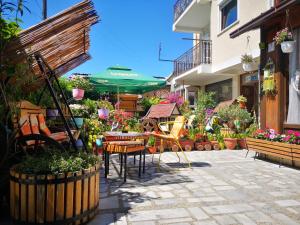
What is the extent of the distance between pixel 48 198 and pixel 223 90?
491 inches

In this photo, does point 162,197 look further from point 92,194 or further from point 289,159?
point 289,159

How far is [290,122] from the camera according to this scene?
7094 millimetres

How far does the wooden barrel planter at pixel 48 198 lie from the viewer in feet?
9.45

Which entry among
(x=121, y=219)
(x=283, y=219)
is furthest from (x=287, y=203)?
(x=121, y=219)

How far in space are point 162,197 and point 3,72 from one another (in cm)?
269

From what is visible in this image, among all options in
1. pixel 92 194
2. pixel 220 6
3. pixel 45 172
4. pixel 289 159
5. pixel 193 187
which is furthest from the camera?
pixel 220 6

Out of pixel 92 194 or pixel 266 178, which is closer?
pixel 92 194

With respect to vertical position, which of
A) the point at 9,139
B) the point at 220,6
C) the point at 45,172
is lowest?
the point at 45,172

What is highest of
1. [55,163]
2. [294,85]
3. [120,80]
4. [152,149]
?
[120,80]

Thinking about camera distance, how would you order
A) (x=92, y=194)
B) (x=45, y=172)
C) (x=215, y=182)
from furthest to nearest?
(x=215, y=182), (x=92, y=194), (x=45, y=172)

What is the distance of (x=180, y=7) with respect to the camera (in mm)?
16891

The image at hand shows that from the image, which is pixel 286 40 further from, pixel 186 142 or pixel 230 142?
pixel 186 142

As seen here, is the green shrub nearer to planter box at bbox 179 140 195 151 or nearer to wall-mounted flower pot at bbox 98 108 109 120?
wall-mounted flower pot at bbox 98 108 109 120

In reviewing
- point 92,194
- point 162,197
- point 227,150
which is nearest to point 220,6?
point 227,150
